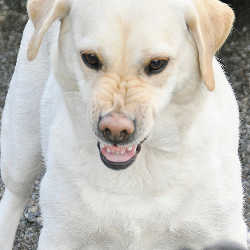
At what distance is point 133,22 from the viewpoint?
2811 millimetres

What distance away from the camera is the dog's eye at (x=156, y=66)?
2867 millimetres

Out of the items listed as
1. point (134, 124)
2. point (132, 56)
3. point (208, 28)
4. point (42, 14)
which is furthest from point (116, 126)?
point (42, 14)

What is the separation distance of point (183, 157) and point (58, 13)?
0.79m

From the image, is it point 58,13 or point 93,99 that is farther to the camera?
point 58,13

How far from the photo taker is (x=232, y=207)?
3375 mm

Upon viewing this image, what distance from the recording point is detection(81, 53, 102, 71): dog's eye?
2896 millimetres

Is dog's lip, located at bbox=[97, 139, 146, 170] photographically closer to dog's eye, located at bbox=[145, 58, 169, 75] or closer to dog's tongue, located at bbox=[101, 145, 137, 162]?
dog's tongue, located at bbox=[101, 145, 137, 162]

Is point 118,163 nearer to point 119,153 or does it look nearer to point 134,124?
point 119,153

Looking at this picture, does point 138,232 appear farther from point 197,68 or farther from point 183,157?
point 197,68

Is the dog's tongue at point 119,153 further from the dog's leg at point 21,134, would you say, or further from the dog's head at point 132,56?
the dog's leg at point 21,134

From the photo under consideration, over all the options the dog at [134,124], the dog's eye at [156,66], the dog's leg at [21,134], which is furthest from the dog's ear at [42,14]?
the dog's leg at [21,134]

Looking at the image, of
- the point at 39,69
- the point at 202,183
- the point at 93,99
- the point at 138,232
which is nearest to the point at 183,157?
the point at 202,183

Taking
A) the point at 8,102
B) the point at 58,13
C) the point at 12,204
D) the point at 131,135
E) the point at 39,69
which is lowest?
the point at 12,204

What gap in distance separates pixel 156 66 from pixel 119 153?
39 centimetres
